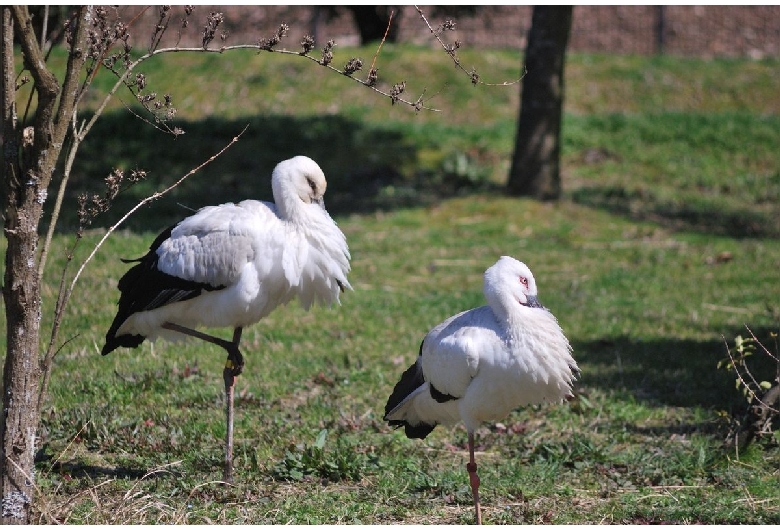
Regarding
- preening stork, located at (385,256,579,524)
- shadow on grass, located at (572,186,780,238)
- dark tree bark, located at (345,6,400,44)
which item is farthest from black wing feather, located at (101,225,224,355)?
dark tree bark, located at (345,6,400,44)

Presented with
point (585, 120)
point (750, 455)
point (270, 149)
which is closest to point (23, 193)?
point (750, 455)

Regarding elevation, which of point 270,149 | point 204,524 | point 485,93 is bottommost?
point 204,524

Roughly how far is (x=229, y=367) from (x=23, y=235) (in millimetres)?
1888

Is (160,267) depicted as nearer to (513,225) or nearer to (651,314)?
(651,314)

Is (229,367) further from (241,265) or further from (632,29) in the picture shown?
(632,29)

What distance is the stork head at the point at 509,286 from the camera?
5398 millimetres

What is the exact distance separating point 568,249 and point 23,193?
8290 millimetres

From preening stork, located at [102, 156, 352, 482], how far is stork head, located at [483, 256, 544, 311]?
Result: 111 centimetres

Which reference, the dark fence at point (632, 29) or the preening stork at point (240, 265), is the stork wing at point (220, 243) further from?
the dark fence at point (632, 29)

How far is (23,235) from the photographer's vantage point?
4.54 metres

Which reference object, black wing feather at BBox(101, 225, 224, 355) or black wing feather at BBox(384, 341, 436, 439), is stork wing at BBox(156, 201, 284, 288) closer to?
black wing feather at BBox(101, 225, 224, 355)

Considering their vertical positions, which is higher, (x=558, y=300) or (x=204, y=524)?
(x=558, y=300)

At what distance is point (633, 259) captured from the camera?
11648 millimetres

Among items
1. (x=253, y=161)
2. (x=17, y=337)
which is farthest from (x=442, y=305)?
(x=253, y=161)
